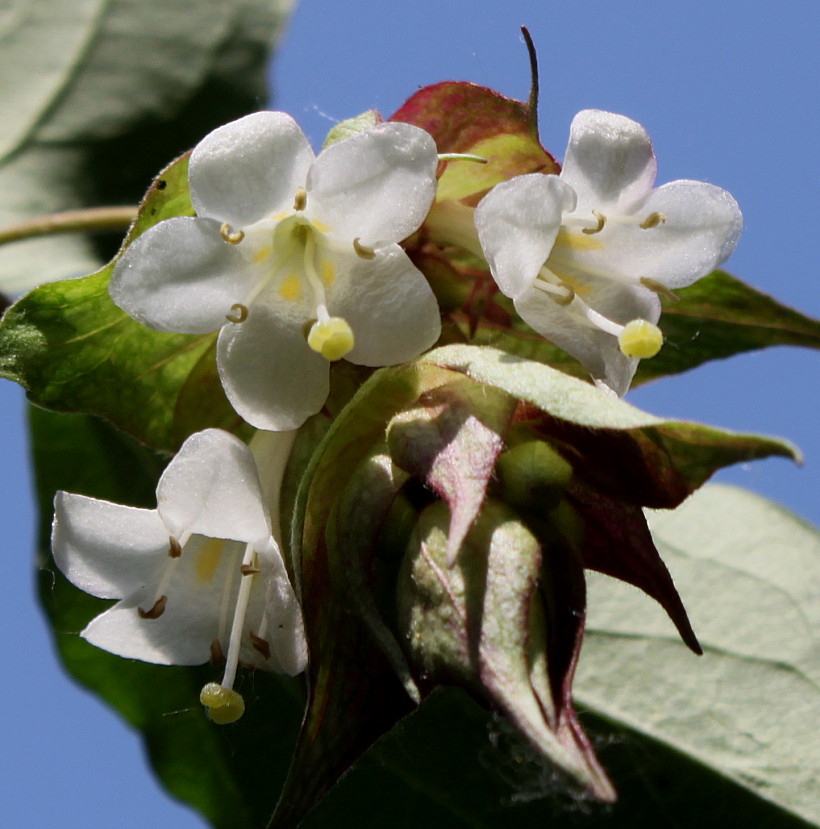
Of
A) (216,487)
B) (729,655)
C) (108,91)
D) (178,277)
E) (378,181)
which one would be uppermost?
(378,181)

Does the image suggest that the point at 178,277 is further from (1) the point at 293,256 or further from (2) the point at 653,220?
(2) the point at 653,220

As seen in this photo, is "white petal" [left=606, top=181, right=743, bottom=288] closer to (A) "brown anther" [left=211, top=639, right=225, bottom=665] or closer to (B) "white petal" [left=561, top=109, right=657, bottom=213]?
(B) "white petal" [left=561, top=109, right=657, bottom=213]

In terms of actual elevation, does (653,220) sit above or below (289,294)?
above

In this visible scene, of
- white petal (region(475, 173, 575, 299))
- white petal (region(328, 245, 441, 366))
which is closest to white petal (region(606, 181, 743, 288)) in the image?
white petal (region(475, 173, 575, 299))

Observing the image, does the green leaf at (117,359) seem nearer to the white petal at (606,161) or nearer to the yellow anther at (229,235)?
the yellow anther at (229,235)

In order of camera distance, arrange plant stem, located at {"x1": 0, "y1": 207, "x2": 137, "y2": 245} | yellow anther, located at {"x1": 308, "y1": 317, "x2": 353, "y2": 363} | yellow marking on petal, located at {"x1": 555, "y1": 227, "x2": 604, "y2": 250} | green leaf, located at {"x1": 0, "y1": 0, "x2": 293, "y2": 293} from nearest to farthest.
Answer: yellow anther, located at {"x1": 308, "y1": 317, "x2": 353, "y2": 363}, yellow marking on petal, located at {"x1": 555, "y1": 227, "x2": 604, "y2": 250}, plant stem, located at {"x1": 0, "y1": 207, "x2": 137, "y2": 245}, green leaf, located at {"x1": 0, "y1": 0, "x2": 293, "y2": 293}

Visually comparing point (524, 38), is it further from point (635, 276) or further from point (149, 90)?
point (149, 90)

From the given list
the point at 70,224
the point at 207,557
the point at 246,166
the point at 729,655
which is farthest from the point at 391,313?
the point at 729,655

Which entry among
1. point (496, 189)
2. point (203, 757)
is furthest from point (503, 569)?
point (203, 757)
